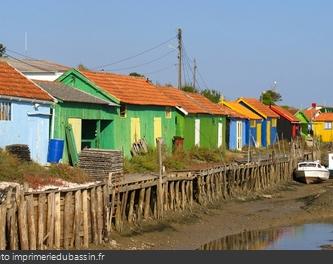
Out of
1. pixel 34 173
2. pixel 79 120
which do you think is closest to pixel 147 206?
pixel 34 173

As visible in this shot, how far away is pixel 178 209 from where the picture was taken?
28406 millimetres

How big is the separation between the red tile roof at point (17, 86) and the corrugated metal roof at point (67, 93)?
46.6 inches

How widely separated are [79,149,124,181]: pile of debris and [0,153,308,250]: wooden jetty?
2047mm

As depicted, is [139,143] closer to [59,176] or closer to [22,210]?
[59,176]

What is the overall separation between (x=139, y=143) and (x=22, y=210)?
820 inches

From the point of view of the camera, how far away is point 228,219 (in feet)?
97.5

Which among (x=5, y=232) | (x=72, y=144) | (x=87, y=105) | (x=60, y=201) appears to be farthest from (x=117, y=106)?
(x=5, y=232)

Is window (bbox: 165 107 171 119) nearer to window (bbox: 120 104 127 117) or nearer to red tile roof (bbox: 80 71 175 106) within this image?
red tile roof (bbox: 80 71 175 106)

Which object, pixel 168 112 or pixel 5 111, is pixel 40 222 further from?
pixel 168 112

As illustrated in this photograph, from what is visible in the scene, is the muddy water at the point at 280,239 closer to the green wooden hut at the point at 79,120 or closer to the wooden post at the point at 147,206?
the wooden post at the point at 147,206

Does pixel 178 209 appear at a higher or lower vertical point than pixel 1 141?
lower

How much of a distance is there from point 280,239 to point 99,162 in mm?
7611

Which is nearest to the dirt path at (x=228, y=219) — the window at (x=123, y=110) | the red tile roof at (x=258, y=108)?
the window at (x=123, y=110)

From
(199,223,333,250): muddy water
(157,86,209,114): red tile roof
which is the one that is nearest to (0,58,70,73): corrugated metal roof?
(157,86,209,114): red tile roof
